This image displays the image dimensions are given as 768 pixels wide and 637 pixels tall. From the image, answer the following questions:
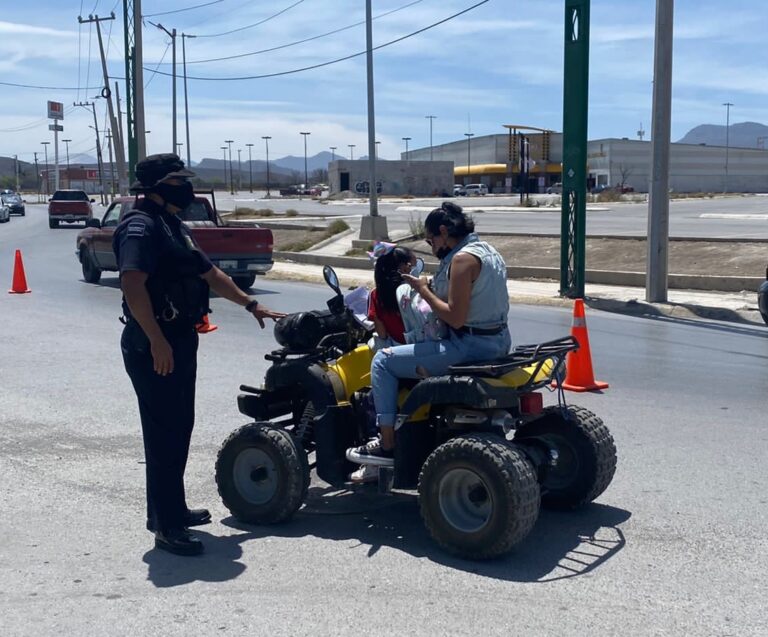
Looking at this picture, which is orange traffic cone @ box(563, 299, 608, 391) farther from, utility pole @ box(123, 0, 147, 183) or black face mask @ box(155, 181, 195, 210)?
utility pole @ box(123, 0, 147, 183)

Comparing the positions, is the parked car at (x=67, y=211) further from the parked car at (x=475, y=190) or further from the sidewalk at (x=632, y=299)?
the parked car at (x=475, y=190)

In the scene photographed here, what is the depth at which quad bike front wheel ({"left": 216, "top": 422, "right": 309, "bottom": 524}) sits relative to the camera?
18.6ft

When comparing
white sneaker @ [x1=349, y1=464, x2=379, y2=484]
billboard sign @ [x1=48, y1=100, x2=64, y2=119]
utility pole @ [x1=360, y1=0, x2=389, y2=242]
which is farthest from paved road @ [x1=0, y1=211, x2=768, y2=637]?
billboard sign @ [x1=48, y1=100, x2=64, y2=119]

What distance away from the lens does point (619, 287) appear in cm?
2023

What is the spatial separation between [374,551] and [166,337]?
1561mm

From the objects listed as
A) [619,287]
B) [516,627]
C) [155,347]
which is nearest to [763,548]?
[516,627]

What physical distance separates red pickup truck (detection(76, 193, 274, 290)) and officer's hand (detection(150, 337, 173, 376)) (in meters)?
13.7

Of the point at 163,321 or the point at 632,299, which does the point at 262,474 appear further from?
the point at 632,299

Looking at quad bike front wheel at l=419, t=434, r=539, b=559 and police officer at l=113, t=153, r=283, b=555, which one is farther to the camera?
police officer at l=113, t=153, r=283, b=555

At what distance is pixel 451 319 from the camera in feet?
17.6

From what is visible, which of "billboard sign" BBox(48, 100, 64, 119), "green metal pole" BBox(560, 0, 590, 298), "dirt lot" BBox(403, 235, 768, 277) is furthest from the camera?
"billboard sign" BBox(48, 100, 64, 119)

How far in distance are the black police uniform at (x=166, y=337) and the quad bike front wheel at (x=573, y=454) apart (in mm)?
1895

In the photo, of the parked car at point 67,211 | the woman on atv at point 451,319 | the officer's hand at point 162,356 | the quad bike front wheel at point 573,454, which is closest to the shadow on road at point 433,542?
the quad bike front wheel at point 573,454

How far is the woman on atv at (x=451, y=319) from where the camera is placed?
5.37 meters
